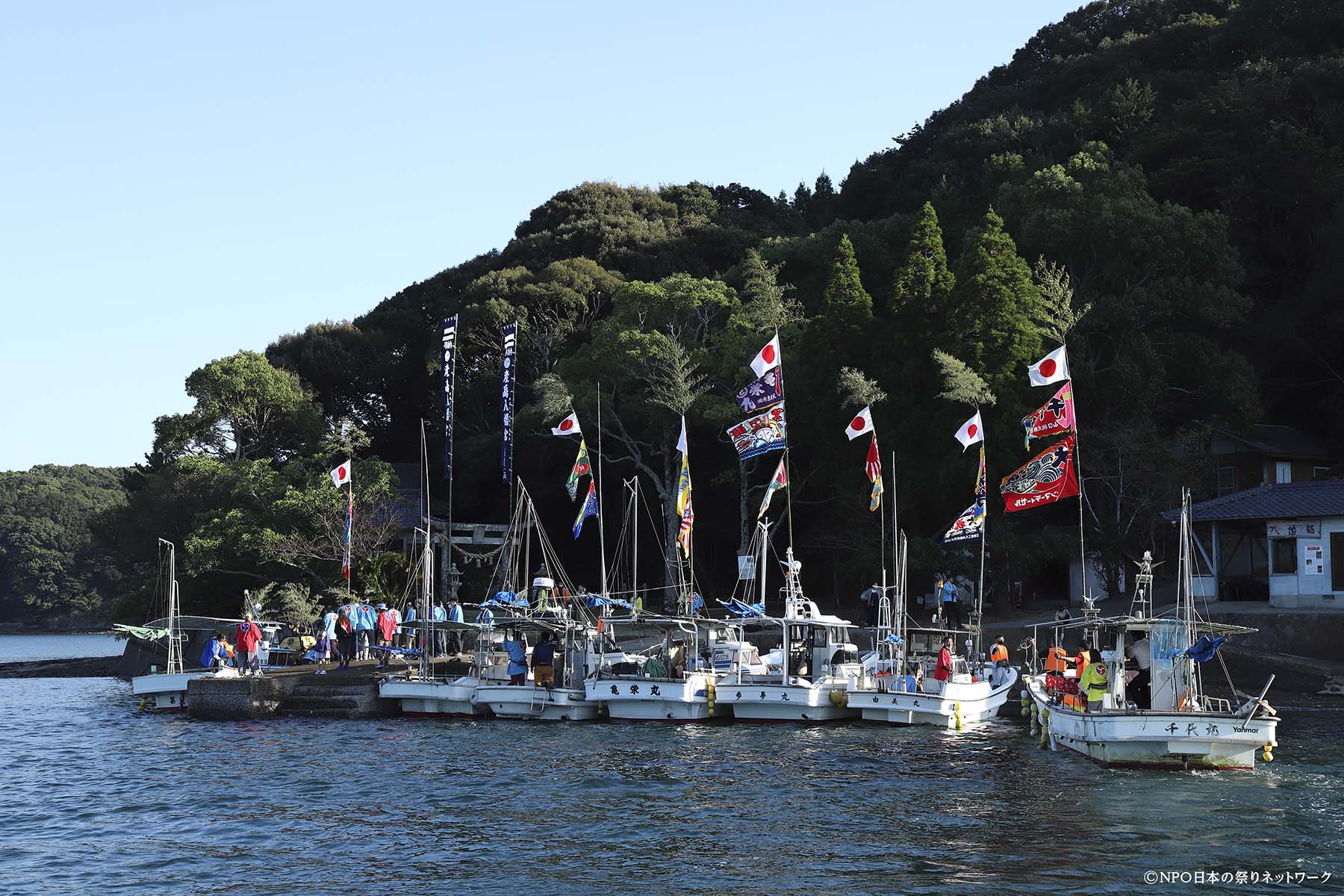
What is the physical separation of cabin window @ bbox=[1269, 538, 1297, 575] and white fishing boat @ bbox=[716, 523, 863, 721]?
676 inches

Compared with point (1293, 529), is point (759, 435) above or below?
above

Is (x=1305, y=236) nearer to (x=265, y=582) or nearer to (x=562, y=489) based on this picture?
(x=562, y=489)

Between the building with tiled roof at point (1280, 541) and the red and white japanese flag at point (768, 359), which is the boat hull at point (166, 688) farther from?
the building with tiled roof at point (1280, 541)

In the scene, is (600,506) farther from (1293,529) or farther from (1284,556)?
(1293,529)

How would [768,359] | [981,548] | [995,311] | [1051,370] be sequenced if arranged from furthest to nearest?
[995,311], [981,548], [768,359], [1051,370]

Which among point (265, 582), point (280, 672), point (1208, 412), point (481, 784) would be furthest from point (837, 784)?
point (265, 582)

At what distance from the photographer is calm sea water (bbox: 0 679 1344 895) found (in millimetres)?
19797

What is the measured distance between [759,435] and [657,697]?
368 inches

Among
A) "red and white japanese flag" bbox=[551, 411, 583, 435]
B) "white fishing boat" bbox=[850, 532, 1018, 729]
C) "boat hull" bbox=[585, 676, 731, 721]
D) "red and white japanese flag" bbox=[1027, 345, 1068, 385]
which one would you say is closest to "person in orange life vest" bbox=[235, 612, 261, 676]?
"boat hull" bbox=[585, 676, 731, 721]

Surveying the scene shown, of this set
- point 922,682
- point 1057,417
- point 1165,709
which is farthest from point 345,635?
point 1165,709

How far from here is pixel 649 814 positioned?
24562mm

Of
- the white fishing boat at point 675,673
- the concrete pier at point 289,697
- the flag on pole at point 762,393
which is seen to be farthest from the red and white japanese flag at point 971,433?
the concrete pier at point 289,697

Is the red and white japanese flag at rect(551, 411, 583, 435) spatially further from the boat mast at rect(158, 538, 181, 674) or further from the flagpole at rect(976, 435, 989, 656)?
the flagpole at rect(976, 435, 989, 656)

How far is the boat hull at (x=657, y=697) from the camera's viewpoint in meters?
37.5
